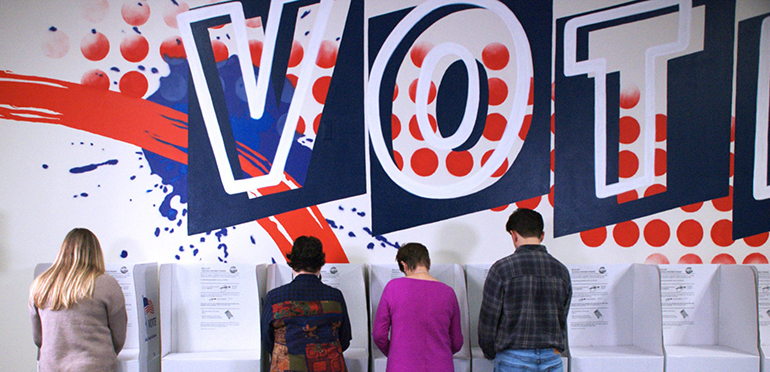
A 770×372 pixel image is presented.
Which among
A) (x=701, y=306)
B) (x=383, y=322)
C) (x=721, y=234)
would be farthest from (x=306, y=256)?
(x=721, y=234)

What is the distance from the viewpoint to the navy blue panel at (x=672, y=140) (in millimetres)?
3078

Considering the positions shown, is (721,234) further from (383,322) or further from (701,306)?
(383,322)

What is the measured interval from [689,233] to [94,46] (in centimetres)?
380

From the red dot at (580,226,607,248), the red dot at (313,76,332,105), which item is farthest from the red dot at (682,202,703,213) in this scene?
the red dot at (313,76,332,105)

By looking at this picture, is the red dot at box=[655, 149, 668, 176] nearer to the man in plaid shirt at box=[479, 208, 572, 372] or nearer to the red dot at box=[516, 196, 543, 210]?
the red dot at box=[516, 196, 543, 210]

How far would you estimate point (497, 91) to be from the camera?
3.09m

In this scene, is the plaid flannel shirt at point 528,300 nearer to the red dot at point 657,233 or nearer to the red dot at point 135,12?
the red dot at point 657,233

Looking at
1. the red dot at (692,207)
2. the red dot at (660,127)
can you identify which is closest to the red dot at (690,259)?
the red dot at (692,207)

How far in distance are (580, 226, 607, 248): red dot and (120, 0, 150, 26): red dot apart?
2963mm

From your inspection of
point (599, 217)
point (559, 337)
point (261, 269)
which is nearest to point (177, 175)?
point (261, 269)

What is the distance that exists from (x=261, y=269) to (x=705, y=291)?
8.30 ft

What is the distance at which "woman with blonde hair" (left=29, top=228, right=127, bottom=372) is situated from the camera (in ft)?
7.11

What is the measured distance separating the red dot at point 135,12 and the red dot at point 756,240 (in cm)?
393

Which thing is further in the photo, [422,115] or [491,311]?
[422,115]
